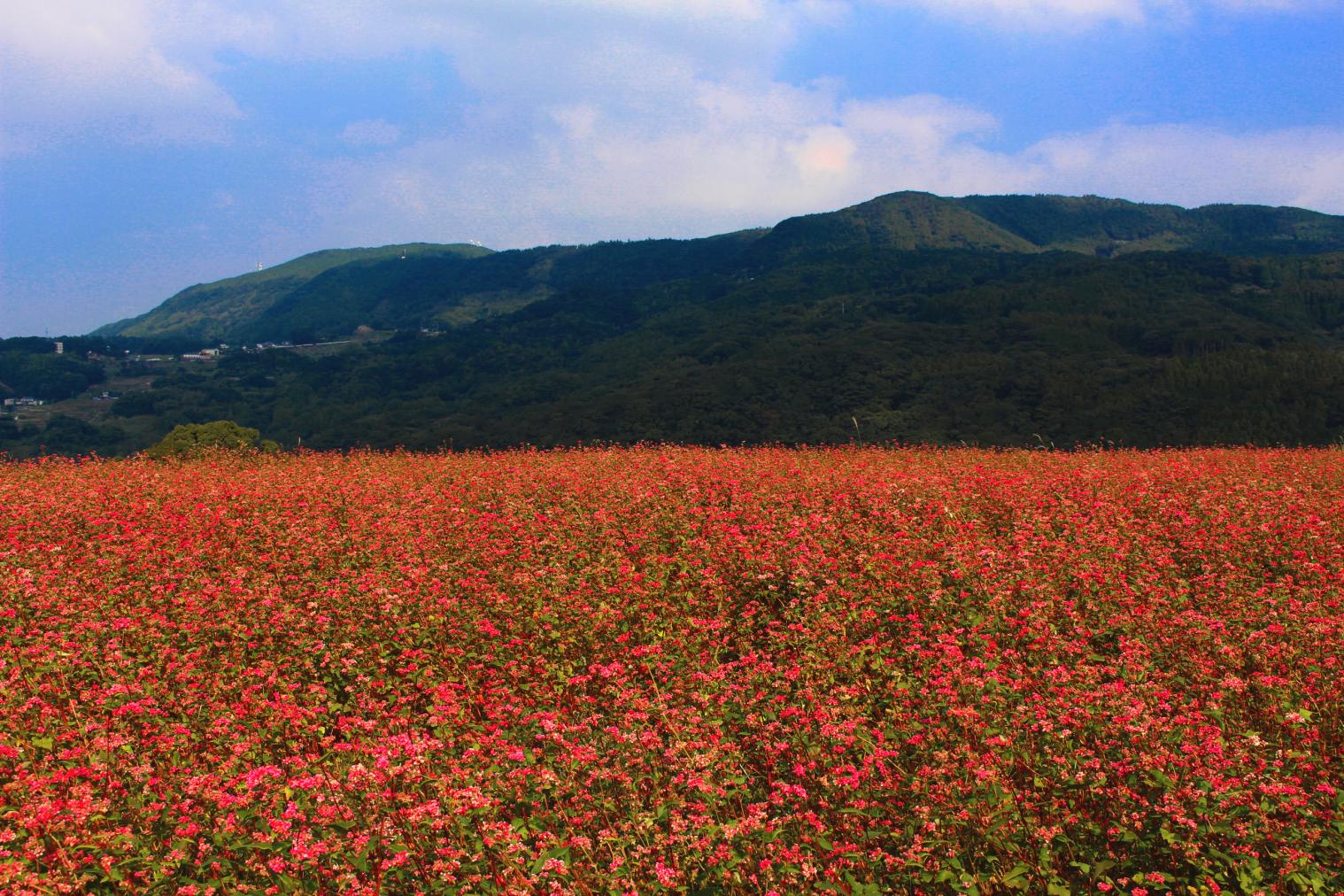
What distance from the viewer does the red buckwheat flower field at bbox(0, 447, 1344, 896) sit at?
12.3 ft

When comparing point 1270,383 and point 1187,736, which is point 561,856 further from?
point 1270,383

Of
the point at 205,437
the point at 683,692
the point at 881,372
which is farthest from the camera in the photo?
the point at 881,372

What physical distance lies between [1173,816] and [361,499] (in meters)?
9.09

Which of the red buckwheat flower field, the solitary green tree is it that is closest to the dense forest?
the solitary green tree

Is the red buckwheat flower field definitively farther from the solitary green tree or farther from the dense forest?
the dense forest

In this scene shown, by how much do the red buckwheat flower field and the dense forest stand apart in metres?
15.1

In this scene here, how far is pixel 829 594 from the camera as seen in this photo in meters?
6.75

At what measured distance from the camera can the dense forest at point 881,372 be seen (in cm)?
5944

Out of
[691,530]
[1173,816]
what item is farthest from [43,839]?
[691,530]

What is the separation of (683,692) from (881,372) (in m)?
82.7

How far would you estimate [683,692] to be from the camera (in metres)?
5.40

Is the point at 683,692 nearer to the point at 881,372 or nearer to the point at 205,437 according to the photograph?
the point at 205,437

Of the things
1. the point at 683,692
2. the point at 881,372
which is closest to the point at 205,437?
the point at 683,692

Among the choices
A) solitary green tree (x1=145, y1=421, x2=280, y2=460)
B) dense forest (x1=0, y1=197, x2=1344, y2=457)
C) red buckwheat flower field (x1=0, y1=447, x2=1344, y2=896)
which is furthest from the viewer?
dense forest (x1=0, y1=197, x2=1344, y2=457)
